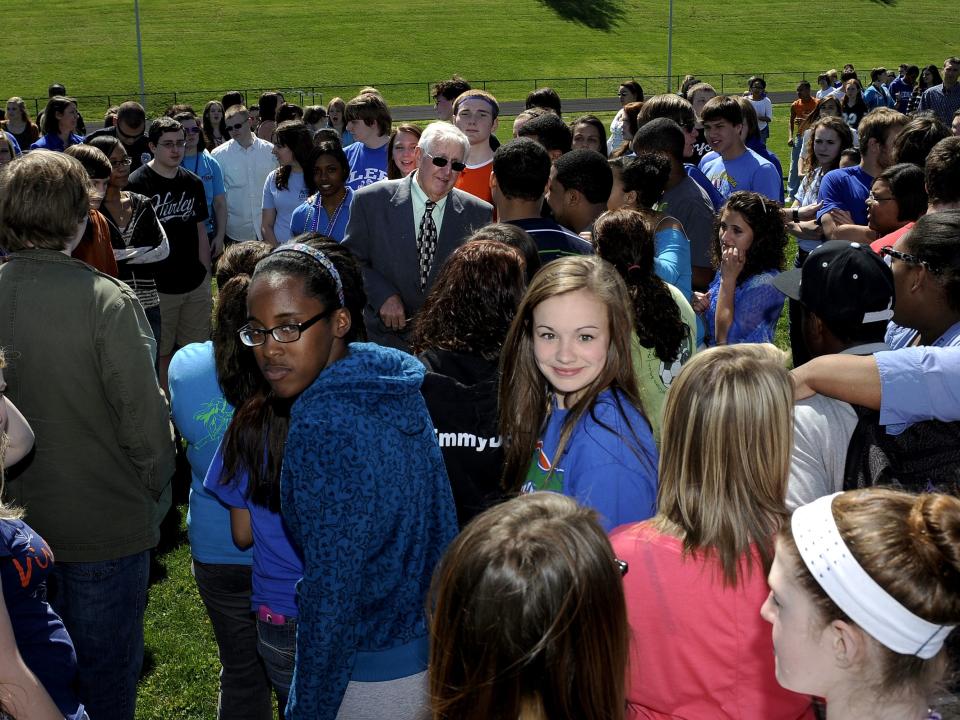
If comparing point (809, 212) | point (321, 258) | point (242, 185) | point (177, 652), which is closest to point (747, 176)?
point (809, 212)

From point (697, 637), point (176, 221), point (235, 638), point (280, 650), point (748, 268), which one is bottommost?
point (235, 638)

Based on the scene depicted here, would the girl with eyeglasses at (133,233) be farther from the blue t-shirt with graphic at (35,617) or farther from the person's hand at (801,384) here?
the person's hand at (801,384)

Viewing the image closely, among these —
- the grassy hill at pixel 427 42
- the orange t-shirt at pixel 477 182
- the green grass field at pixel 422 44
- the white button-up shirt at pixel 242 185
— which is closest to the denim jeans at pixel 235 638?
the orange t-shirt at pixel 477 182

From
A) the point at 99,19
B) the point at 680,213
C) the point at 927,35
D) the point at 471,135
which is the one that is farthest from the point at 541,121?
the point at 927,35

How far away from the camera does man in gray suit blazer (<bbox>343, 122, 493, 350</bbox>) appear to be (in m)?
5.34

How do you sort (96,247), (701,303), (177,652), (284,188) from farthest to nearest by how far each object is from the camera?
1. (284,188)
2. (701,303)
3. (96,247)
4. (177,652)

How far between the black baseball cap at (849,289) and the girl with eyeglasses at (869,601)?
47.9 inches

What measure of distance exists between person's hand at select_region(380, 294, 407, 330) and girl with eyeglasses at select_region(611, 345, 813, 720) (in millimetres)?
2736

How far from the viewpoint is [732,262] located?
5.26 metres

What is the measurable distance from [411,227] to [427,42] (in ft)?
194

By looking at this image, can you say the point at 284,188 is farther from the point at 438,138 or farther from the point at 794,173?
the point at 794,173

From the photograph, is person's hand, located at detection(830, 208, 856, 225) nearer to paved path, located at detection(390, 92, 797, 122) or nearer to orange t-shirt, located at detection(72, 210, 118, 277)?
orange t-shirt, located at detection(72, 210, 118, 277)

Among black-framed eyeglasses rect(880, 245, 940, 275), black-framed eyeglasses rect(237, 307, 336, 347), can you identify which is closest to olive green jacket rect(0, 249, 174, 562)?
black-framed eyeglasses rect(237, 307, 336, 347)

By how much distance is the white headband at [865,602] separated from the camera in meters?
1.83
